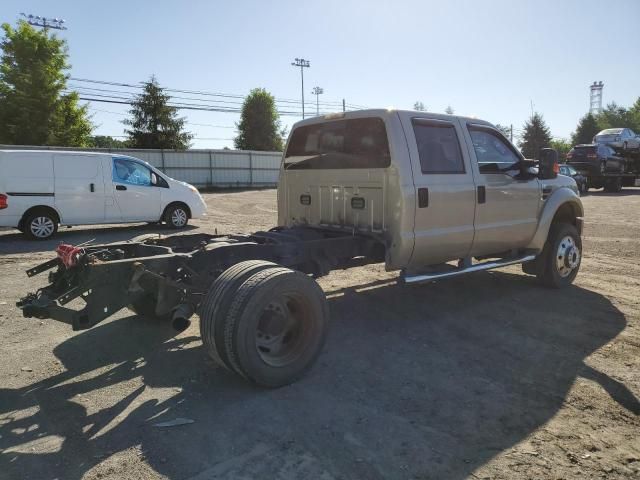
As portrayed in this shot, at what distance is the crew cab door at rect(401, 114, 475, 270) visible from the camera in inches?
193

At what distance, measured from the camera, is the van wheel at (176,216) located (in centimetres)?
1245

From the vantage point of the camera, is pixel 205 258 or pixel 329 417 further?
pixel 205 258

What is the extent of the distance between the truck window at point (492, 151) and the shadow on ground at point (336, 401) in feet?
5.57

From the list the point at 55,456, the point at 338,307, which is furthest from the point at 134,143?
the point at 55,456

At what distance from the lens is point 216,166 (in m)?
29.6

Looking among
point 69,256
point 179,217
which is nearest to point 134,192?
point 179,217

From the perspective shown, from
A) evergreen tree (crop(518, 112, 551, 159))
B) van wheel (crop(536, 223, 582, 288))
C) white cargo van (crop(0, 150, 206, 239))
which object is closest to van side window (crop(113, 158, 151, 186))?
white cargo van (crop(0, 150, 206, 239))

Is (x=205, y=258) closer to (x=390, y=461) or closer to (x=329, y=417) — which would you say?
(x=329, y=417)

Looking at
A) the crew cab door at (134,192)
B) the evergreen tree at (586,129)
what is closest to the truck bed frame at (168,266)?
the crew cab door at (134,192)

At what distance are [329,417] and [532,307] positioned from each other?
3.52 metres

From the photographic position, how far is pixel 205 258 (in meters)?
4.30

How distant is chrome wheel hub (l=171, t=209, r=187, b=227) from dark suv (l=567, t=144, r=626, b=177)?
20373mm

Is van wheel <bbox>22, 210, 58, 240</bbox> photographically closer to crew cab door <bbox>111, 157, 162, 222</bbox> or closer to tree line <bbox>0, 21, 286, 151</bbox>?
crew cab door <bbox>111, 157, 162, 222</bbox>

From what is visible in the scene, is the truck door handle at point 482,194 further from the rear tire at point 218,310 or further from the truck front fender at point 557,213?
the rear tire at point 218,310
